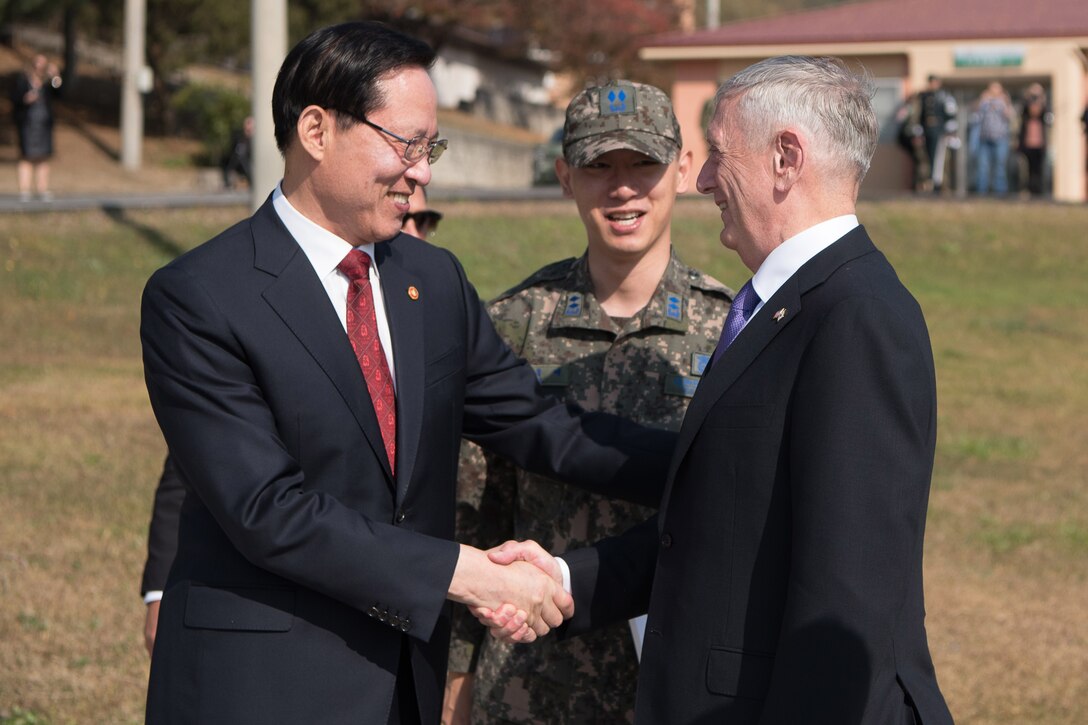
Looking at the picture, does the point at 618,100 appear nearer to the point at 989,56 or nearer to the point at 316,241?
the point at 316,241

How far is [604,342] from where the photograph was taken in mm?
3727

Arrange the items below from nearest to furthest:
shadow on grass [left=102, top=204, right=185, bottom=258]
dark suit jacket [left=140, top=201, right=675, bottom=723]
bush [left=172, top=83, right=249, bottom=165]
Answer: dark suit jacket [left=140, top=201, right=675, bottom=723] → shadow on grass [left=102, top=204, right=185, bottom=258] → bush [left=172, top=83, right=249, bottom=165]

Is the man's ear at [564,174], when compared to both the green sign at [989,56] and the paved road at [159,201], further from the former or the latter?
the green sign at [989,56]

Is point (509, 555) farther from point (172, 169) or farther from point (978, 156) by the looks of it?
point (172, 169)

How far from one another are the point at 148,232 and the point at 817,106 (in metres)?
16.1

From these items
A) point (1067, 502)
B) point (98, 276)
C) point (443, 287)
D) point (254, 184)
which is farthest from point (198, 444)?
point (98, 276)

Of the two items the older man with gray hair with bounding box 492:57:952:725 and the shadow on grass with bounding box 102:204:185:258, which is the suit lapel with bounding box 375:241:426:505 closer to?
the older man with gray hair with bounding box 492:57:952:725

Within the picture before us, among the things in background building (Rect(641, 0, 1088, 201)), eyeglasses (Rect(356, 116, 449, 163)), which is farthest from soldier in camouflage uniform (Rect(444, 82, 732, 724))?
background building (Rect(641, 0, 1088, 201))

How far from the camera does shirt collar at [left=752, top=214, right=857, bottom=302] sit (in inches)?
102

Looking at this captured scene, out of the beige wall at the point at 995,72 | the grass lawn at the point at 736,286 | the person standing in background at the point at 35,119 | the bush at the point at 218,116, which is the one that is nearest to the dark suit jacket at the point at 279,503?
the grass lawn at the point at 736,286

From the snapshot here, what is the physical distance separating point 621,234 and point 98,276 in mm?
13358

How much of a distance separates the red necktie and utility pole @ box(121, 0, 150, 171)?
2718cm

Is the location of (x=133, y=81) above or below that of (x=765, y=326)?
above

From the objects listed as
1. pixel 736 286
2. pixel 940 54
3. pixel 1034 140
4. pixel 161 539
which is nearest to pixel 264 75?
pixel 736 286
